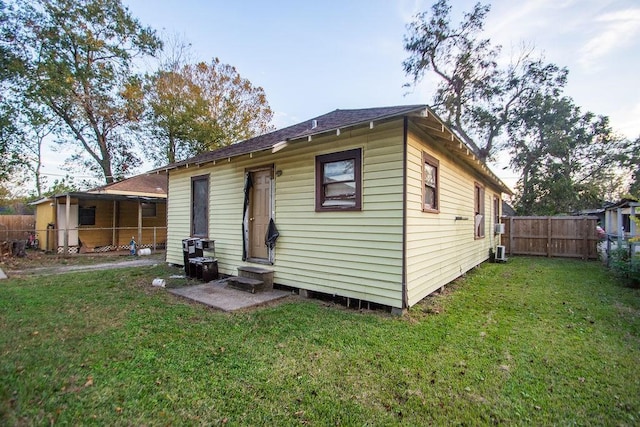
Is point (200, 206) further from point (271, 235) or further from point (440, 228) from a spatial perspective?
point (440, 228)

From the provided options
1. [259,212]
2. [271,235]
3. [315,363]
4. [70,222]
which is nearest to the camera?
[315,363]

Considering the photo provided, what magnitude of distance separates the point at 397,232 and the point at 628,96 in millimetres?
14363

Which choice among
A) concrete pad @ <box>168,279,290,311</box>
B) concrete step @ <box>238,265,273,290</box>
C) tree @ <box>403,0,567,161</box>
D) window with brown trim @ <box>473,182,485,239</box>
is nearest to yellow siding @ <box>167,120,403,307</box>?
concrete step @ <box>238,265,273,290</box>

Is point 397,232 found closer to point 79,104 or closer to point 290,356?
point 290,356

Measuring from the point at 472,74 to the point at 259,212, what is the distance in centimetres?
1870

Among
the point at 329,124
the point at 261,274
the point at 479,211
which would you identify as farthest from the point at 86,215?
the point at 479,211

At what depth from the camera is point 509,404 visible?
86.9 inches

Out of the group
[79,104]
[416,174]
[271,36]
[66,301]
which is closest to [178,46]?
[79,104]

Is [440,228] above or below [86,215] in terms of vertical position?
below

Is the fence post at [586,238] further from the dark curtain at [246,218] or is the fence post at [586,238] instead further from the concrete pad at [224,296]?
the dark curtain at [246,218]

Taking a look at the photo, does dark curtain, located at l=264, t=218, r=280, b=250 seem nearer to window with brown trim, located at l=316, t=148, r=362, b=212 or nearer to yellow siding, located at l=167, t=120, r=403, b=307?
yellow siding, located at l=167, t=120, r=403, b=307

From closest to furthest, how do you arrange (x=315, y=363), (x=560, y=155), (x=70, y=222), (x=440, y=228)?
(x=315, y=363)
(x=440, y=228)
(x=70, y=222)
(x=560, y=155)

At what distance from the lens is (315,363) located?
9.17ft

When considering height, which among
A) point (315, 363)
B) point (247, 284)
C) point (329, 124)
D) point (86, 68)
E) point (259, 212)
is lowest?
point (315, 363)
